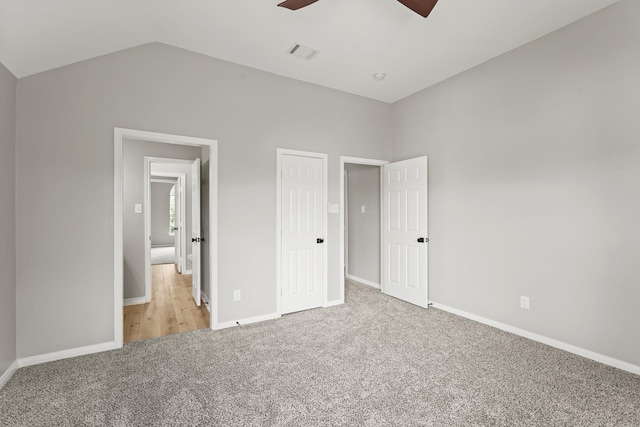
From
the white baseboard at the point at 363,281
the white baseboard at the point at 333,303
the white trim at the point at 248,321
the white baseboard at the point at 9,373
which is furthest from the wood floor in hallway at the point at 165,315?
the white baseboard at the point at 363,281

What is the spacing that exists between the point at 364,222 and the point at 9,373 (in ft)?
14.6

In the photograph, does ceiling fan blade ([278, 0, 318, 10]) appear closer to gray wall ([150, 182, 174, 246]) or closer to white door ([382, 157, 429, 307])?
white door ([382, 157, 429, 307])

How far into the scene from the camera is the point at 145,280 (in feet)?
14.0

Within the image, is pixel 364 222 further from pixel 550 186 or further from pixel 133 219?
pixel 133 219

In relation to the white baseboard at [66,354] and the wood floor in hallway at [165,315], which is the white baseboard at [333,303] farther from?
the white baseboard at [66,354]

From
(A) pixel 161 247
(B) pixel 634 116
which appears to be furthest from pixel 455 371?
(A) pixel 161 247

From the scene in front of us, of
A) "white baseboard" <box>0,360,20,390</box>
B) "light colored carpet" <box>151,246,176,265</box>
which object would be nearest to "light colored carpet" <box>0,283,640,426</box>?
"white baseboard" <box>0,360,20,390</box>

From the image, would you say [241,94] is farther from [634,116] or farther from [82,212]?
[634,116]

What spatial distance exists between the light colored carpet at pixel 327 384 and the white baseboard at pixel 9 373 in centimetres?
5

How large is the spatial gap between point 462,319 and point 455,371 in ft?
4.22

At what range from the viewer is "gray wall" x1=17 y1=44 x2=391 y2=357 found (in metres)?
2.51

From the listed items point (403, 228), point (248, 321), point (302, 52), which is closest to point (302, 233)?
point (248, 321)

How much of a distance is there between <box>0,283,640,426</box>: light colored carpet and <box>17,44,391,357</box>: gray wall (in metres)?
0.51

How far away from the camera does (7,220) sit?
7.54ft
